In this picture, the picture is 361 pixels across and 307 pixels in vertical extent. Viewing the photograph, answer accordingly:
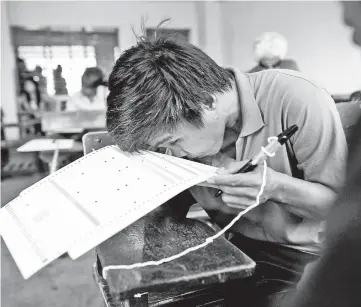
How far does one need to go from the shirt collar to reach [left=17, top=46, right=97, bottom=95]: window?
257 inches

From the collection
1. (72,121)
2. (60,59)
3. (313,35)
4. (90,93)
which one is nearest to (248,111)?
(72,121)

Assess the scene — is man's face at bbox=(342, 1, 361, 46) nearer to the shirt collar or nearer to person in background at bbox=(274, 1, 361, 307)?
person in background at bbox=(274, 1, 361, 307)

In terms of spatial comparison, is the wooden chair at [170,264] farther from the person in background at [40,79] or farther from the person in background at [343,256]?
the person in background at [40,79]

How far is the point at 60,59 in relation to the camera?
730 centimetres

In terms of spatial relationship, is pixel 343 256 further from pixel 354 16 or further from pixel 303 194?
pixel 303 194

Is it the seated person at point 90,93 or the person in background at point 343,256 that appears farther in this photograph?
the seated person at point 90,93

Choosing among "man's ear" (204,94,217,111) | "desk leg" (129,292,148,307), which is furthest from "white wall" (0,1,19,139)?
"desk leg" (129,292,148,307)

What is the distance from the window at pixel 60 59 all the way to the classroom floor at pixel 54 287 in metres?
5.30

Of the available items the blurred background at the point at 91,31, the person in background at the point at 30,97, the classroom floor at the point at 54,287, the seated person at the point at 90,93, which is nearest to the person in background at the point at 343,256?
the classroom floor at the point at 54,287

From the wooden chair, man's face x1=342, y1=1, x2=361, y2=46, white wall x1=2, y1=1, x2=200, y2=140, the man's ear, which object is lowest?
the wooden chair

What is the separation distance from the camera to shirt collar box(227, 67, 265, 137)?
105 centimetres

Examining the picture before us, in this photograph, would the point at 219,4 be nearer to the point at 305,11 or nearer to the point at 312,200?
the point at 305,11

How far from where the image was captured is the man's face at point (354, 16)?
0.56m

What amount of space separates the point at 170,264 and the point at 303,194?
360 millimetres
